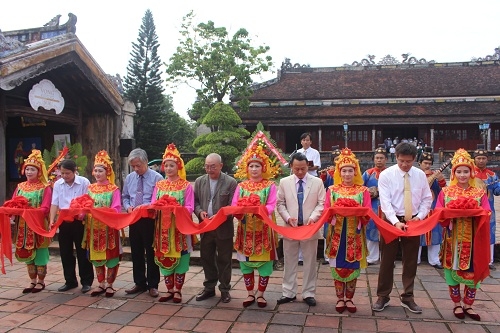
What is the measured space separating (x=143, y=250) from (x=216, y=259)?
2.72ft

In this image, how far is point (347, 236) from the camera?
3.96 meters

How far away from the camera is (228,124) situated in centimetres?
1808

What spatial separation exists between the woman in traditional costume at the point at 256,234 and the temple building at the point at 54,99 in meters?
4.16

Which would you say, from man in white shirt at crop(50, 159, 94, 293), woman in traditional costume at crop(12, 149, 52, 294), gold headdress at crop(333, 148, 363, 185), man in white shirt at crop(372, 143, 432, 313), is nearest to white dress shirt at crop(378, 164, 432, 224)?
man in white shirt at crop(372, 143, 432, 313)

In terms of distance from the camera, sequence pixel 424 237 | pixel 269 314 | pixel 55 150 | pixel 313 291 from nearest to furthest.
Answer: pixel 269 314 → pixel 313 291 → pixel 424 237 → pixel 55 150

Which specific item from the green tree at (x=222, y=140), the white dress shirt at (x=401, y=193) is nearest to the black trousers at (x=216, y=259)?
the white dress shirt at (x=401, y=193)

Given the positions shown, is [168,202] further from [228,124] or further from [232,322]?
[228,124]

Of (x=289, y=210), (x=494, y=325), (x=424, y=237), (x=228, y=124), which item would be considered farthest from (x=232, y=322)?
(x=228, y=124)

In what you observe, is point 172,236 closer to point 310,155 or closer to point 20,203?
point 20,203

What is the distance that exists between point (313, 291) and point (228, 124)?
14274 mm

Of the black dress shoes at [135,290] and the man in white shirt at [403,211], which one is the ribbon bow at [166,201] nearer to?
the black dress shoes at [135,290]

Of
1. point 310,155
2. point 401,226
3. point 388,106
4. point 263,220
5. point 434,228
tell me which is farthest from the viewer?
point 388,106

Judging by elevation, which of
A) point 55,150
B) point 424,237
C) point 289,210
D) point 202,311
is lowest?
point 202,311

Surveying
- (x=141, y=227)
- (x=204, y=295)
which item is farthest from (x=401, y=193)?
(x=141, y=227)
